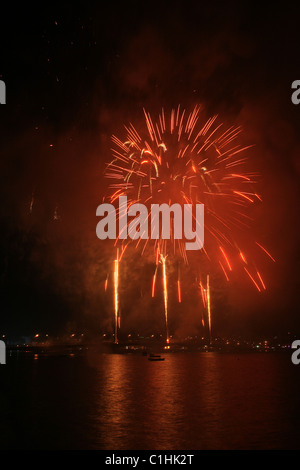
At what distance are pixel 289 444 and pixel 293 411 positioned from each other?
5.86 m

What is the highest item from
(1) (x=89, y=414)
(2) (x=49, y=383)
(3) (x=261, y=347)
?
(1) (x=89, y=414)

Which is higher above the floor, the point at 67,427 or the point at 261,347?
the point at 67,427

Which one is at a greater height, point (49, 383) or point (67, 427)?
point (67, 427)

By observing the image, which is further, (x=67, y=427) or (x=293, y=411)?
(x=293, y=411)

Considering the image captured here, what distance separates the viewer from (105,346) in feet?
312
